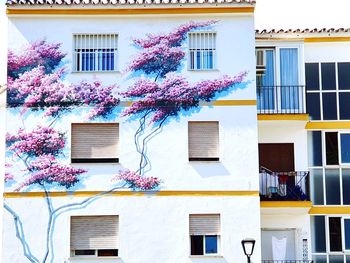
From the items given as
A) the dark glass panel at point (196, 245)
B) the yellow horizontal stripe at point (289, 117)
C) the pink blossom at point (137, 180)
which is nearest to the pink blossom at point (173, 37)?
the yellow horizontal stripe at point (289, 117)

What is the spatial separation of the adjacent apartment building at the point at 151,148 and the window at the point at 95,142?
3cm

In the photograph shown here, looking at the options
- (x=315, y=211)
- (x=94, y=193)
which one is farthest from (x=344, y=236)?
(x=94, y=193)

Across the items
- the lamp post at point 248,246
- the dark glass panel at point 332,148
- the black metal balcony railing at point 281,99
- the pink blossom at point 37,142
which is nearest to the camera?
the lamp post at point 248,246

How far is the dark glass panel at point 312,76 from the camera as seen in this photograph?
1014 inches

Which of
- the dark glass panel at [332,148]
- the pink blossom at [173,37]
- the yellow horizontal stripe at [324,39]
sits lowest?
the dark glass panel at [332,148]

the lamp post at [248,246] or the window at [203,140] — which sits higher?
the window at [203,140]

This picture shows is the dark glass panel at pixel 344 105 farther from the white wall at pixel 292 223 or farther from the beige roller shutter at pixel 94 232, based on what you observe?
the beige roller shutter at pixel 94 232

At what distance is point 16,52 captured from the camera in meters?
23.8

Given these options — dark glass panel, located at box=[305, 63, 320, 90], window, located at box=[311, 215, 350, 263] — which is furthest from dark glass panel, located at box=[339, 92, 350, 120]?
window, located at box=[311, 215, 350, 263]

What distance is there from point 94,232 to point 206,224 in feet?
11.6

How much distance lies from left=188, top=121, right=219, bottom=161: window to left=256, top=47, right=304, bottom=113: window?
243 cm

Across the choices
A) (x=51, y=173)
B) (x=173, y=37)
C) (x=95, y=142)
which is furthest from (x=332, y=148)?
(x=51, y=173)

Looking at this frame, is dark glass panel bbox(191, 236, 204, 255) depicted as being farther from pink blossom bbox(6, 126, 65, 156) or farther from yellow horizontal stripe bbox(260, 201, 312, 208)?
pink blossom bbox(6, 126, 65, 156)

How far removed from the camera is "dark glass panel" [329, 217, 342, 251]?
966 inches
